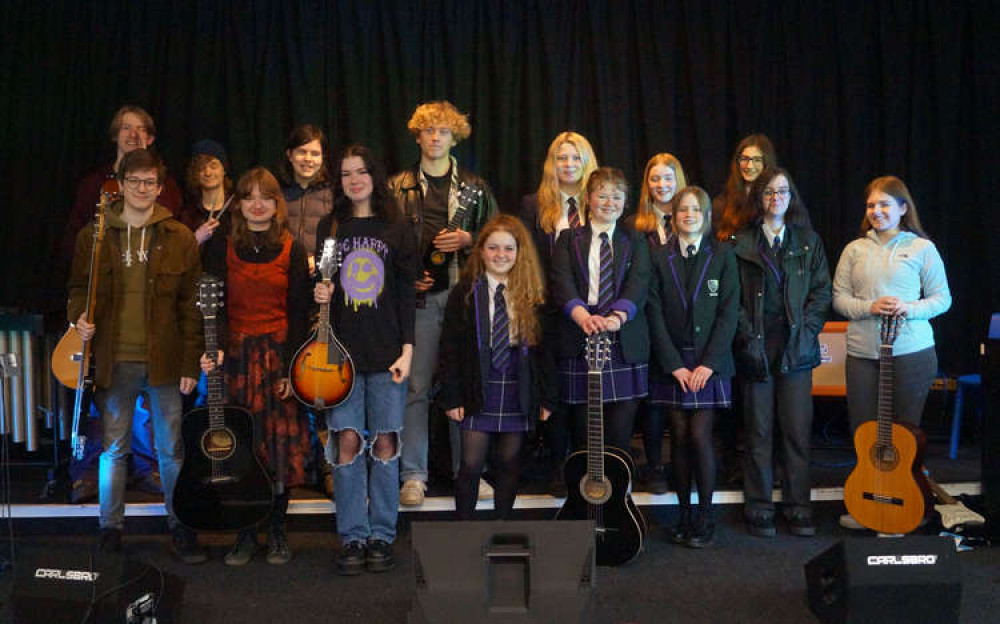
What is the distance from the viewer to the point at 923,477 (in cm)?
425

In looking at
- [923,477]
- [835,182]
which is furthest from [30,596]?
[835,182]

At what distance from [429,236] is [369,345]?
0.84 metres

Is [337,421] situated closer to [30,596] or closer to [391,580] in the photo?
[391,580]

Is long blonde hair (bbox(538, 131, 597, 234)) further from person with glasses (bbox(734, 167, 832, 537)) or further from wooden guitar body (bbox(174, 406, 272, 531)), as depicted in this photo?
wooden guitar body (bbox(174, 406, 272, 531))

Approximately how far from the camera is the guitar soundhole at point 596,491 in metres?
4.00

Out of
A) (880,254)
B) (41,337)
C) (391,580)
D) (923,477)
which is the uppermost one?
(880,254)

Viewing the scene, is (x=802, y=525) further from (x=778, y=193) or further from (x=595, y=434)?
(x=778, y=193)

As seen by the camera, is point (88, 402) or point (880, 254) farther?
point (88, 402)

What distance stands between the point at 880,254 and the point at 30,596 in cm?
377

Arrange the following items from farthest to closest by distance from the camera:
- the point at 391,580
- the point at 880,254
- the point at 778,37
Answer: the point at 778,37, the point at 880,254, the point at 391,580

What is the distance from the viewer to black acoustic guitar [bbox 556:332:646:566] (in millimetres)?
4004

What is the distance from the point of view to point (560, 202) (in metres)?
4.62

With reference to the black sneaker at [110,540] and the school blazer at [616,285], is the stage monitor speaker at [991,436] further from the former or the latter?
the black sneaker at [110,540]

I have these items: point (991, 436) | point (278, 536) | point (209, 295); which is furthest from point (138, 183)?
point (991, 436)
